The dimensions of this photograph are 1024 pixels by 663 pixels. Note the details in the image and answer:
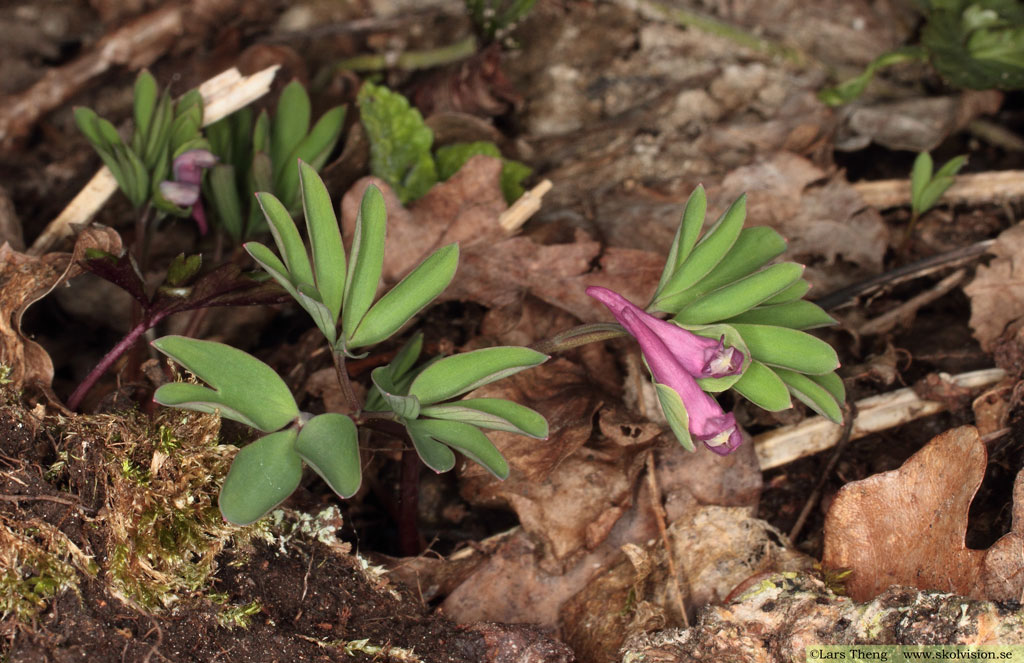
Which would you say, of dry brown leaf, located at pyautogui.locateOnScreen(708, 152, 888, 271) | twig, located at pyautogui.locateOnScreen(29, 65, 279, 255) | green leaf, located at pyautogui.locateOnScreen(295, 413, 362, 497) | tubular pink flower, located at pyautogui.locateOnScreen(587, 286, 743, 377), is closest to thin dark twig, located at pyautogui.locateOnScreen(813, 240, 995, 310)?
dry brown leaf, located at pyautogui.locateOnScreen(708, 152, 888, 271)

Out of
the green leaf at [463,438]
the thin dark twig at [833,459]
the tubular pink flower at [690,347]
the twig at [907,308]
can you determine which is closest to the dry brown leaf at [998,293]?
the twig at [907,308]

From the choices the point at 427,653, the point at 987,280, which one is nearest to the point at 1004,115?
the point at 987,280

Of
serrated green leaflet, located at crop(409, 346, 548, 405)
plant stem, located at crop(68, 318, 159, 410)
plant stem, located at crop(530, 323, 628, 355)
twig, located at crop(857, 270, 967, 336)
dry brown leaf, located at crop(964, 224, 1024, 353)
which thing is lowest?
twig, located at crop(857, 270, 967, 336)

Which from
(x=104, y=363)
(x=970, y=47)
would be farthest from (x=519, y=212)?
(x=970, y=47)

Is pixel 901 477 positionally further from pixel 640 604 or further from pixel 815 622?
pixel 640 604

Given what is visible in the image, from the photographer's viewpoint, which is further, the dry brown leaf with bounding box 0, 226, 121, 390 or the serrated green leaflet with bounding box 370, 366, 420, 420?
the dry brown leaf with bounding box 0, 226, 121, 390

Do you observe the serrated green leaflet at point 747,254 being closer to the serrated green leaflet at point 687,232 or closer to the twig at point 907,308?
the serrated green leaflet at point 687,232

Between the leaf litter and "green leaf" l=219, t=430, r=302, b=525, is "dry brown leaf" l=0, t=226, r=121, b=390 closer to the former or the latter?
the leaf litter
